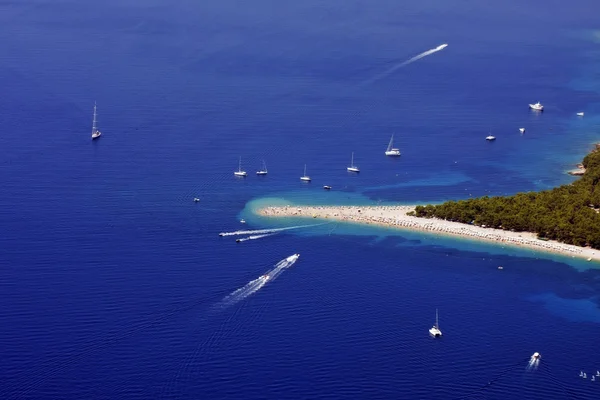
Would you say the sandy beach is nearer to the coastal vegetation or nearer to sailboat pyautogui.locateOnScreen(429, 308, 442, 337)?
the coastal vegetation

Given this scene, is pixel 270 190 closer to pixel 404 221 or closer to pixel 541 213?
pixel 404 221

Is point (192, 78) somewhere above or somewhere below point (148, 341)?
above

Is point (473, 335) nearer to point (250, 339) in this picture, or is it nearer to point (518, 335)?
point (518, 335)

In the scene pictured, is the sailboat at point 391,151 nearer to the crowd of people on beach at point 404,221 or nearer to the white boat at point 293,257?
the crowd of people on beach at point 404,221

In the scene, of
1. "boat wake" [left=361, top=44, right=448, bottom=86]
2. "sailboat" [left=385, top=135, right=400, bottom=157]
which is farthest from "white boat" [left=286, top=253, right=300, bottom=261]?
"boat wake" [left=361, top=44, right=448, bottom=86]

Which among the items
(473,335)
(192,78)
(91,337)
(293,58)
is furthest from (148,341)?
(293,58)

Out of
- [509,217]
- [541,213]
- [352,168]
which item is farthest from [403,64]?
[509,217]
